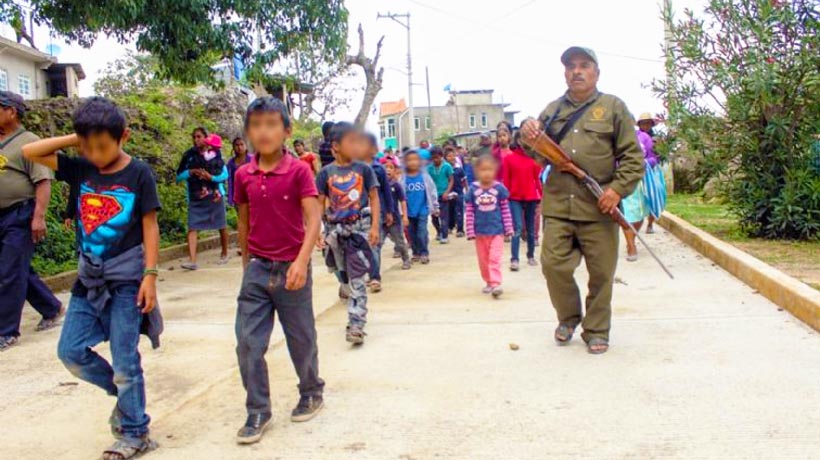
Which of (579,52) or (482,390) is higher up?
(579,52)

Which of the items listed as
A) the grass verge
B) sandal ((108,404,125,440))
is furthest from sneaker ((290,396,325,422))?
the grass verge

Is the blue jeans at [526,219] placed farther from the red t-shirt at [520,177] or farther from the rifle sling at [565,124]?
the rifle sling at [565,124]

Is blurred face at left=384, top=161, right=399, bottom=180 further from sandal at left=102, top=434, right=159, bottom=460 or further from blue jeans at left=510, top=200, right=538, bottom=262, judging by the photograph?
sandal at left=102, top=434, right=159, bottom=460

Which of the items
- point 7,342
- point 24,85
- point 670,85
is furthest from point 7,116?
point 24,85

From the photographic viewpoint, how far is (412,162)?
33.1 feet

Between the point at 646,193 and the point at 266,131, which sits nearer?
the point at 266,131

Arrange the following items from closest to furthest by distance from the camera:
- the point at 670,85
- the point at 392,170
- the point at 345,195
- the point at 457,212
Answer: the point at 345,195 → the point at 670,85 → the point at 392,170 → the point at 457,212

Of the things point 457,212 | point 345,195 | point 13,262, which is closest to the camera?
point 13,262

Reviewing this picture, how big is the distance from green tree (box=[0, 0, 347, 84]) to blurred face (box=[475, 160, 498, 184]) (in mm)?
3004

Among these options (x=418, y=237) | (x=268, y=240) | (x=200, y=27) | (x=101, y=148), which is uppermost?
(x=200, y=27)

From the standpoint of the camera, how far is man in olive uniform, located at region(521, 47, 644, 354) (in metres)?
5.08

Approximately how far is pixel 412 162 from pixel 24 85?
2443 centimetres

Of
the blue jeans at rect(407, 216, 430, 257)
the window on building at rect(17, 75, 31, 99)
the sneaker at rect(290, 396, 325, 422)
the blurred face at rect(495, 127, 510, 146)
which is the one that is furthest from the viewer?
the window on building at rect(17, 75, 31, 99)

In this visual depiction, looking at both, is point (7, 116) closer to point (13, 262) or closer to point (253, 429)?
point (13, 262)
